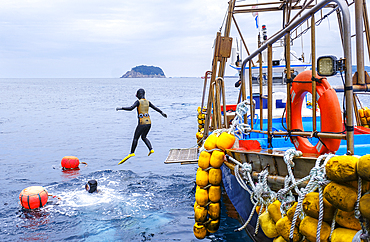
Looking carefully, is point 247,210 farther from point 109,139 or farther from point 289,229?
point 109,139

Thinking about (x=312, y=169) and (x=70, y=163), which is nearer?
(x=312, y=169)

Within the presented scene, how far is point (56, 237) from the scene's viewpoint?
7.81 m

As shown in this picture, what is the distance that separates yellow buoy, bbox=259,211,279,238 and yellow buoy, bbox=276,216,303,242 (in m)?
0.25

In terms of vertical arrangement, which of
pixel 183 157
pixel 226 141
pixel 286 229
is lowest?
pixel 183 157

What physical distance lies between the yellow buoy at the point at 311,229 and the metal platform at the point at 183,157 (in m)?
5.51

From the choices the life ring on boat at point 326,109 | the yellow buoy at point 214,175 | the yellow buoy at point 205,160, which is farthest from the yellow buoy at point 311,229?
the yellow buoy at point 205,160

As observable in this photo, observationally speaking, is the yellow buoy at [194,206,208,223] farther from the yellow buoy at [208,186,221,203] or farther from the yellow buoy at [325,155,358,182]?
the yellow buoy at [325,155,358,182]

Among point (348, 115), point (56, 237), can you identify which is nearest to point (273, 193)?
point (348, 115)

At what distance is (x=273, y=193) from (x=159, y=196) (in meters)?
7.00

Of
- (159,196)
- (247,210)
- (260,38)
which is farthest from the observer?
(260,38)

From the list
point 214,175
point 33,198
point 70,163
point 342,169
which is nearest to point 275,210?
point 342,169

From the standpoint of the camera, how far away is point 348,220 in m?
2.68

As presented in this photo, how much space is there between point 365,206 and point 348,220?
0.33m

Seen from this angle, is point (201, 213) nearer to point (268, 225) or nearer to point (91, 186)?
point (268, 225)
